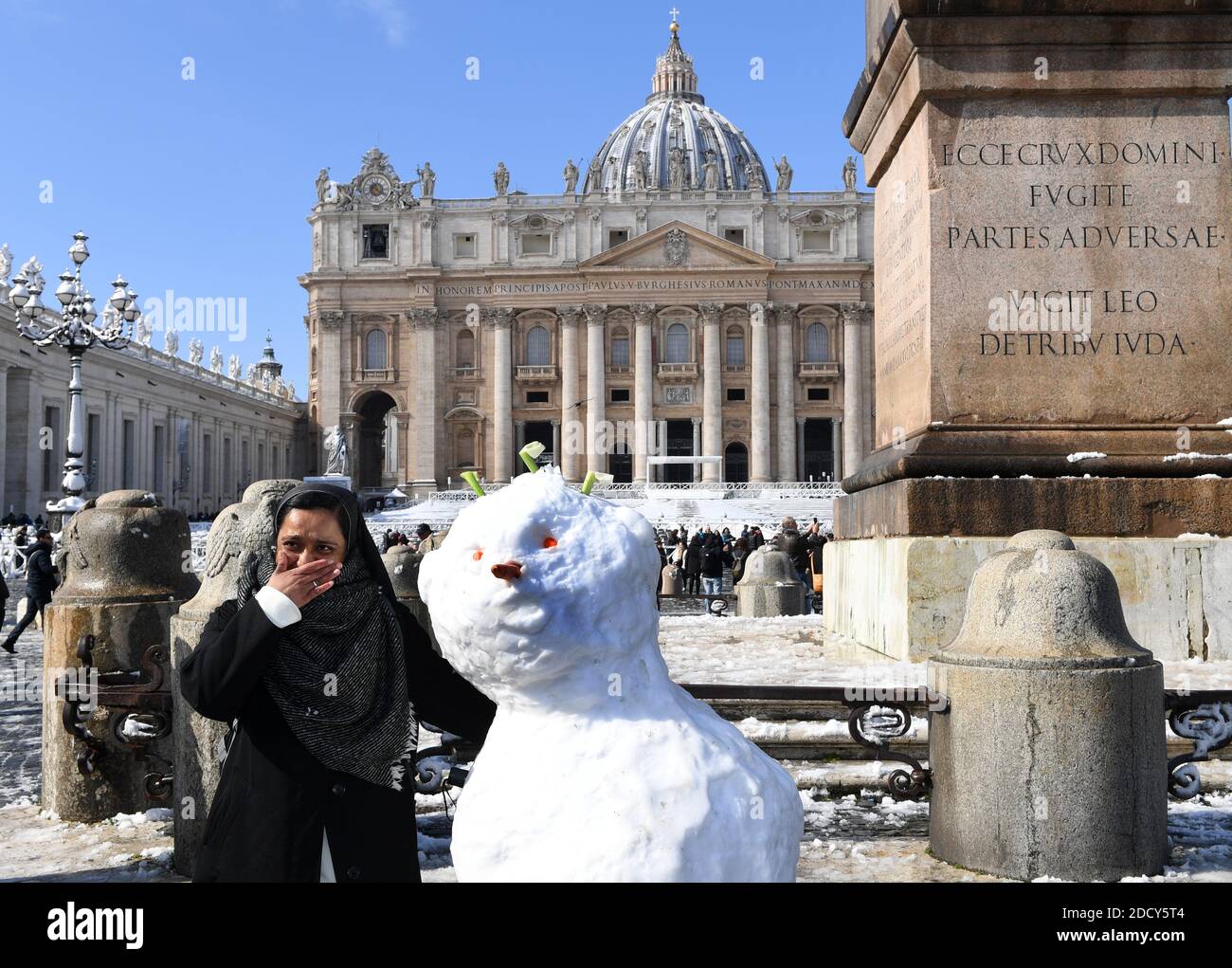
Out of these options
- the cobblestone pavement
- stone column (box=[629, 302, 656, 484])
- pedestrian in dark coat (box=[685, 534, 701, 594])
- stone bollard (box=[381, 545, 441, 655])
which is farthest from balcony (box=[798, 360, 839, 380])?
the cobblestone pavement

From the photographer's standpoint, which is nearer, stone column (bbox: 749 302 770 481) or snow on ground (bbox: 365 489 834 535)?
snow on ground (bbox: 365 489 834 535)

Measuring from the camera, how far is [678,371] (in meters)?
65.6

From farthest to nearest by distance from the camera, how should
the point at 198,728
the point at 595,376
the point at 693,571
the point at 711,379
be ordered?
the point at 595,376 → the point at 711,379 → the point at 693,571 → the point at 198,728

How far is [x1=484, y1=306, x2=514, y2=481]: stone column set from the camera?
65500 millimetres

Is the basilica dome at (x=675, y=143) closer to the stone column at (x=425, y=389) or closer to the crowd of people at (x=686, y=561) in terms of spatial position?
the stone column at (x=425, y=389)

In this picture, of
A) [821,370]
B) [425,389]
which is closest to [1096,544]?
[821,370]

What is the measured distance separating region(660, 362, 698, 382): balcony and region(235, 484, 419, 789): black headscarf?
208 ft

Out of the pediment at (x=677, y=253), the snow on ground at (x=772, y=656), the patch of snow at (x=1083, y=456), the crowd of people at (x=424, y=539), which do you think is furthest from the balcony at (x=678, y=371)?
the patch of snow at (x=1083, y=456)

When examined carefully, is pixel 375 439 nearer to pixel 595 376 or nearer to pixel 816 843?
pixel 595 376

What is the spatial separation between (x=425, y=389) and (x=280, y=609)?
64842 millimetres

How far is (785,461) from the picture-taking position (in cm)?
6581

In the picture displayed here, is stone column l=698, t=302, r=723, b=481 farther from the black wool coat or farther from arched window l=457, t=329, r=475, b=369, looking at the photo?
the black wool coat

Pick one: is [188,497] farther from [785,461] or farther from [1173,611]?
[1173,611]
